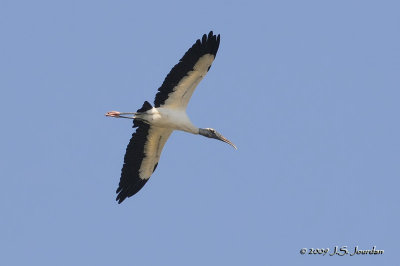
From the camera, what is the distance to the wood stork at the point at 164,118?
21.4 meters

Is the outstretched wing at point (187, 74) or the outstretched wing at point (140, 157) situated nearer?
the outstretched wing at point (187, 74)

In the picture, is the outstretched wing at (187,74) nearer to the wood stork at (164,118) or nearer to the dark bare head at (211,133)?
the wood stork at (164,118)

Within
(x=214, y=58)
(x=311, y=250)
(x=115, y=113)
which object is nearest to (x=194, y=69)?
(x=214, y=58)

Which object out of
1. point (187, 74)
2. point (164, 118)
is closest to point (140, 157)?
point (164, 118)

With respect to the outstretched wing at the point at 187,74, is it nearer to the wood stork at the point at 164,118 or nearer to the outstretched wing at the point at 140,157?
the wood stork at the point at 164,118

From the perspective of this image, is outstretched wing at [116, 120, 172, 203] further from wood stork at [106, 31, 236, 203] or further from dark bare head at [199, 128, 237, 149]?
dark bare head at [199, 128, 237, 149]

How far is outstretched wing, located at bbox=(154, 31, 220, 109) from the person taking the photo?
2133 centimetres

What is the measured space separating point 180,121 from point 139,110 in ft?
3.87

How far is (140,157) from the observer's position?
2333 cm

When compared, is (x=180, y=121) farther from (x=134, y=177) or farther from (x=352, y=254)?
(x=352, y=254)

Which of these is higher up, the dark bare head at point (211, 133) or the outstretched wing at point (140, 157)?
the dark bare head at point (211, 133)

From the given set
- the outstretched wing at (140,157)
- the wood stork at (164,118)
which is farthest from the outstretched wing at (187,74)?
the outstretched wing at (140,157)

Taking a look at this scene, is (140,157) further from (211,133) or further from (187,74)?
(187,74)

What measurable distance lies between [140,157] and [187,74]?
3133mm
